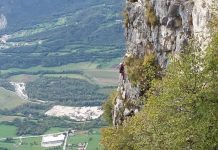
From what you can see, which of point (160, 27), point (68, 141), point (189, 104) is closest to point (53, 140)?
point (68, 141)

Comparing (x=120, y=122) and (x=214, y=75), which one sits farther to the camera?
(x=120, y=122)

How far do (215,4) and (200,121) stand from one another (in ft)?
35.8

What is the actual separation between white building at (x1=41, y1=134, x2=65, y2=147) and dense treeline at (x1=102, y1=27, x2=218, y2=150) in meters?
140

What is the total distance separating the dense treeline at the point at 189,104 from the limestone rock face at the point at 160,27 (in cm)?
375

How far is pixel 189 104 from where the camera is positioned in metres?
40.9

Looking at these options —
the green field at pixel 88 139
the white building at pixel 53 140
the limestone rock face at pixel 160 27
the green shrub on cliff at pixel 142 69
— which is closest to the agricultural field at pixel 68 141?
the green field at pixel 88 139

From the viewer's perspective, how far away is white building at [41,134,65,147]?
596 ft

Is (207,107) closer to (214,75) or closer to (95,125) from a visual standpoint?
(214,75)

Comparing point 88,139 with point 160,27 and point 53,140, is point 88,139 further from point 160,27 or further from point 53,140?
point 160,27

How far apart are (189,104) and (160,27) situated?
21.4 meters

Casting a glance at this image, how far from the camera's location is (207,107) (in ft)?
132

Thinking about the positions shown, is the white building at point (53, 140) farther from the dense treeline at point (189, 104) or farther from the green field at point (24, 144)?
the dense treeline at point (189, 104)

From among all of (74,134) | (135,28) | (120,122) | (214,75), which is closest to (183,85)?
(214,75)

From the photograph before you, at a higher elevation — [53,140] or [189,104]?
[189,104]
